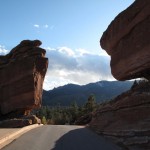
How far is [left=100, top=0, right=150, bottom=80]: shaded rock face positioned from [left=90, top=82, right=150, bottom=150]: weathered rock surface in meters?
2.83

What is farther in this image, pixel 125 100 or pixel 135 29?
pixel 135 29

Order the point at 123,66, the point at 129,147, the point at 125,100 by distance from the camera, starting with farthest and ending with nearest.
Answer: the point at 123,66 < the point at 125,100 < the point at 129,147

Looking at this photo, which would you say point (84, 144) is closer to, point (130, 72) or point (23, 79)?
point (130, 72)

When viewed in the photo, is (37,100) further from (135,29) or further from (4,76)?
(135,29)

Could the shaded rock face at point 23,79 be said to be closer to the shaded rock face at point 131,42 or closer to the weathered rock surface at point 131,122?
the shaded rock face at point 131,42

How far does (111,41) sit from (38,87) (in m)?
31.4

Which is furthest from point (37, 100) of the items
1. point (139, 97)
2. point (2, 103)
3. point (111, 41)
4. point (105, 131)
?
point (139, 97)

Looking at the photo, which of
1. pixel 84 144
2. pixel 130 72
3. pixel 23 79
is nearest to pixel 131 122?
pixel 84 144

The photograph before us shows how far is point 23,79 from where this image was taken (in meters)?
57.4

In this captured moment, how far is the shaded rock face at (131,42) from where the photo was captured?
2325cm

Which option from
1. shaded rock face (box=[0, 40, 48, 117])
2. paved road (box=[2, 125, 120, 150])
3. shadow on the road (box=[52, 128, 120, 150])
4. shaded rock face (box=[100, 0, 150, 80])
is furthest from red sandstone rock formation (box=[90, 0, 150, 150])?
shaded rock face (box=[0, 40, 48, 117])

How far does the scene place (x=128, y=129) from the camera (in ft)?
60.9

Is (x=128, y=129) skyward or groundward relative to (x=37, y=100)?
groundward

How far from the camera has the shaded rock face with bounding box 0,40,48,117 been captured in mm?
57000
